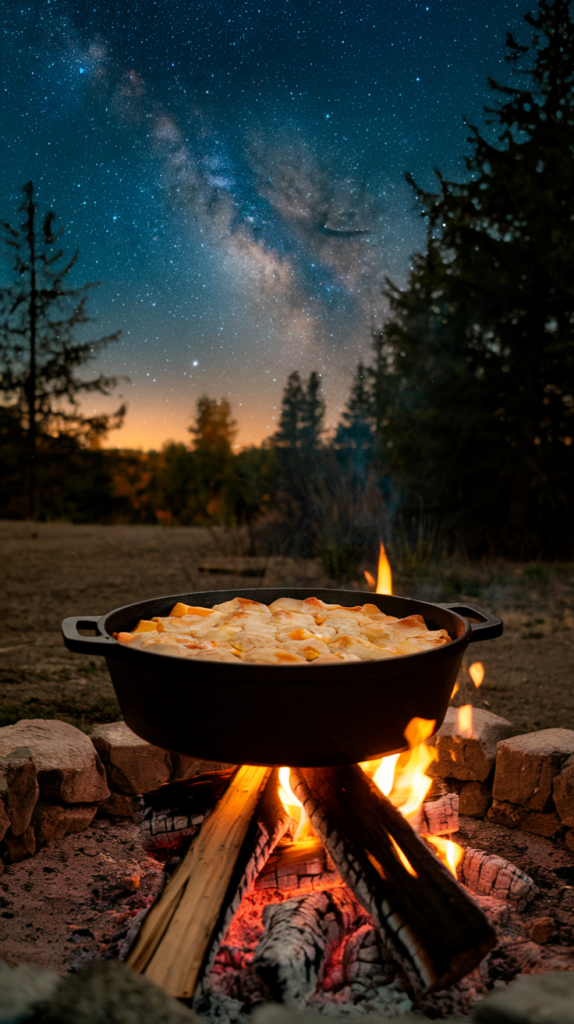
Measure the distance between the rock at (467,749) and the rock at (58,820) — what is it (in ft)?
3.88

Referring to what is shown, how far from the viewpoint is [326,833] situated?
150 cm

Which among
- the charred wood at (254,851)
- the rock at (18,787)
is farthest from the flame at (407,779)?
the rock at (18,787)

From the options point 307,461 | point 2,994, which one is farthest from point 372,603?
point 307,461

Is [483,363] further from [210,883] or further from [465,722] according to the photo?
[210,883]

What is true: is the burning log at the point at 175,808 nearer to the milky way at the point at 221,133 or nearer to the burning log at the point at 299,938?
the burning log at the point at 299,938

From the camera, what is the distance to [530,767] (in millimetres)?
1932

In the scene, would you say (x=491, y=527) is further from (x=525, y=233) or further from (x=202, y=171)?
(x=202, y=171)

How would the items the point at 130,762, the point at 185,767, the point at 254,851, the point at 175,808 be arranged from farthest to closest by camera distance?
the point at 185,767, the point at 130,762, the point at 175,808, the point at 254,851

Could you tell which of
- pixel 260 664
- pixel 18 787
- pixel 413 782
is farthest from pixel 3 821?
pixel 413 782

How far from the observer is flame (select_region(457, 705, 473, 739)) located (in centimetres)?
211

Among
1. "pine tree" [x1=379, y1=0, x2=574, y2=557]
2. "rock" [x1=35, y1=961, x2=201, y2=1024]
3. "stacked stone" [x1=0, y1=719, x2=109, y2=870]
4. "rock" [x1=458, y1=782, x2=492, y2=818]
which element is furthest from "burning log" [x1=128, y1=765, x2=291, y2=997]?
"pine tree" [x1=379, y1=0, x2=574, y2=557]

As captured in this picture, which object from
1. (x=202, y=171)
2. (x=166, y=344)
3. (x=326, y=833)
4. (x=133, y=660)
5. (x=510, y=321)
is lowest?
(x=326, y=833)

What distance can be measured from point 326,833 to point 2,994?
0.78 metres

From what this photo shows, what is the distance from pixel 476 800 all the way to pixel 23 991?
1586mm
